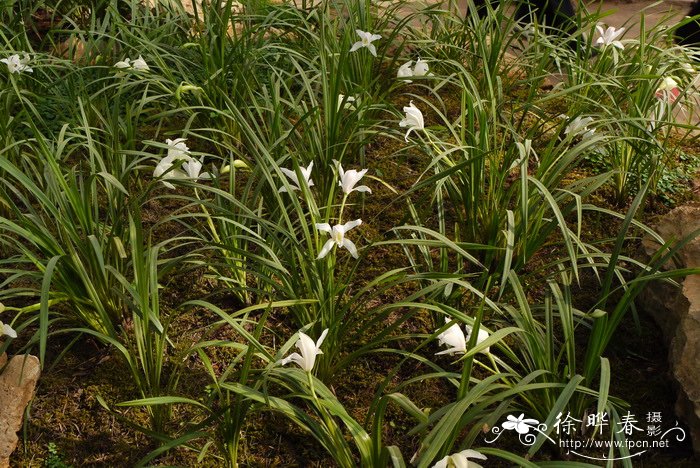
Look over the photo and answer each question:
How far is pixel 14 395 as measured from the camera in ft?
6.78

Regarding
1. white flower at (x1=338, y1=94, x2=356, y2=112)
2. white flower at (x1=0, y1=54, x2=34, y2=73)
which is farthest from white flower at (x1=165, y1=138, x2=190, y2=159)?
white flower at (x1=0, y1=54, x2=34, y2=73)

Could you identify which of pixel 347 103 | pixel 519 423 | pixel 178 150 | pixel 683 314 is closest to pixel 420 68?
pixel 347 103

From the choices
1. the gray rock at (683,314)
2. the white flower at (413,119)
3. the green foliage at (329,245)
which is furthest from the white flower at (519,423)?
the white flower at (413,119)

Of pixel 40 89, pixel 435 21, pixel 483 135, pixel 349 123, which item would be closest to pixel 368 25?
pixel 435 21

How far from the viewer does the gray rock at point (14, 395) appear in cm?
202

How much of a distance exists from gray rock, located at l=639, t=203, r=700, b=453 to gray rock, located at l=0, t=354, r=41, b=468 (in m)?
1.63

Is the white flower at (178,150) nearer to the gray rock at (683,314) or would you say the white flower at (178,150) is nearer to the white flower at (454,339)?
the white flower at (454,339)

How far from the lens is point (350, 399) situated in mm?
2201

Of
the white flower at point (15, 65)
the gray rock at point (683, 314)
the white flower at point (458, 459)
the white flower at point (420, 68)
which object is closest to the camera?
the white flower at point (458, 459)

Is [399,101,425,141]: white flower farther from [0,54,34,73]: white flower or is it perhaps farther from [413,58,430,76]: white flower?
[0,54,34,73]: white flower

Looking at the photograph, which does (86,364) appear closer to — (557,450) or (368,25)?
(557,450)

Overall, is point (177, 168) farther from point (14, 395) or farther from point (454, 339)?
point (454, 339)

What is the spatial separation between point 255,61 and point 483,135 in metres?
1.03

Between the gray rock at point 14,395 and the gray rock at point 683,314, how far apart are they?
163cm
